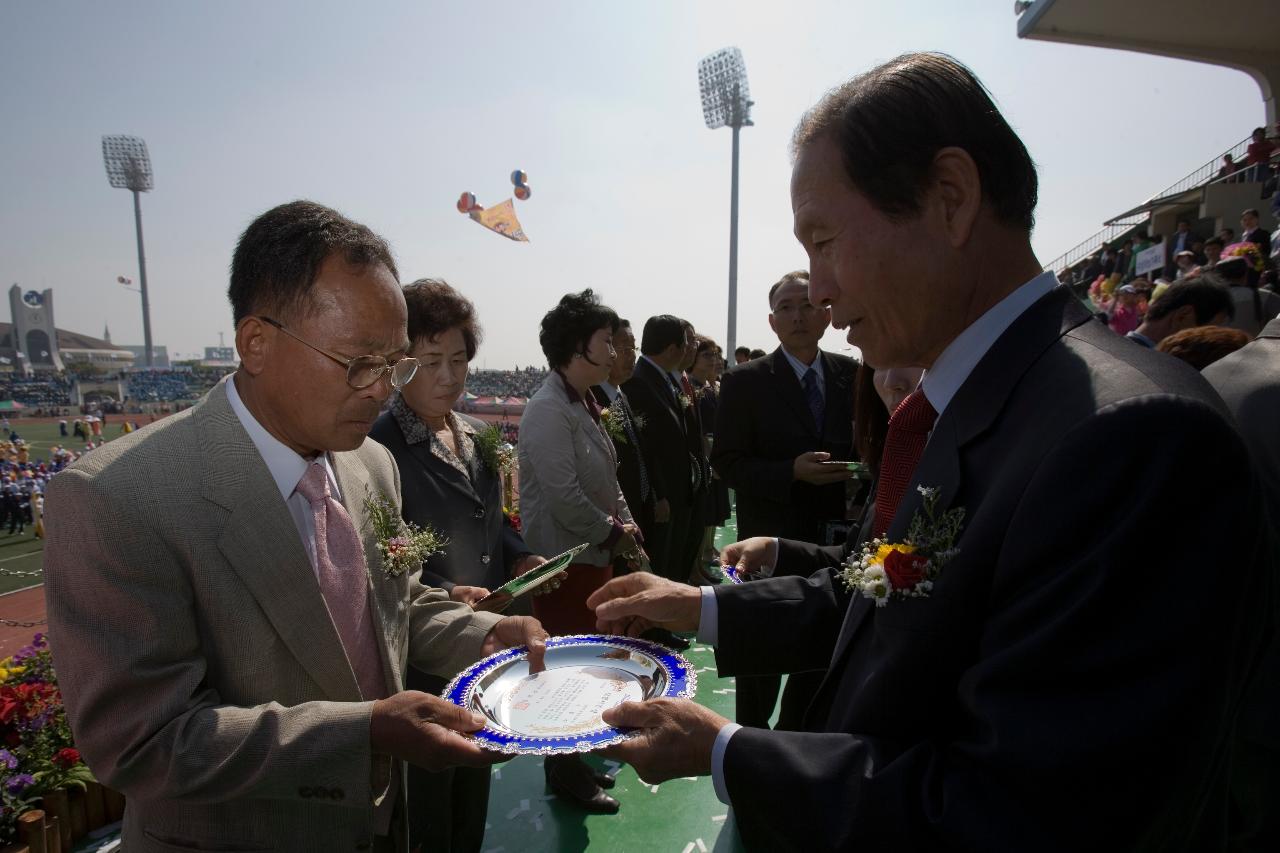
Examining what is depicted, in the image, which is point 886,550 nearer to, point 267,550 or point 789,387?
point 267,550

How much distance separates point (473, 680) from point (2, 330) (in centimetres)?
13152

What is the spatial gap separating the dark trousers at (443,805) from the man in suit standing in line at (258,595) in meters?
0.69

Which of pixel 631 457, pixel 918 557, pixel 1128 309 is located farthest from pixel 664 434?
pixel 1128 309

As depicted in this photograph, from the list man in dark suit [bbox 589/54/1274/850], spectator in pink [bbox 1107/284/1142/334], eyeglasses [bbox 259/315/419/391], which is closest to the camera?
man in dark suit [bbox 589/54/1274/850]

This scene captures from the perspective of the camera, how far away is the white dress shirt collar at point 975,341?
1.43 m

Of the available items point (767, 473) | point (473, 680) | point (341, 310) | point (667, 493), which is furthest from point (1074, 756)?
point (667, 493)

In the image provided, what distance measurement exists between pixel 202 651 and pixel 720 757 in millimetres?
1256

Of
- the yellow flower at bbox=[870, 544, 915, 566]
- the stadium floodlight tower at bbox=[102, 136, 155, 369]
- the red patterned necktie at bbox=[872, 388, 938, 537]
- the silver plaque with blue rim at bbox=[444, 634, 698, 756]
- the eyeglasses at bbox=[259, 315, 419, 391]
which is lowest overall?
the silver plaque with blue rim at bbox=[444, 634, 698, 756]

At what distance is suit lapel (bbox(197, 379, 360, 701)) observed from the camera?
5.44ft

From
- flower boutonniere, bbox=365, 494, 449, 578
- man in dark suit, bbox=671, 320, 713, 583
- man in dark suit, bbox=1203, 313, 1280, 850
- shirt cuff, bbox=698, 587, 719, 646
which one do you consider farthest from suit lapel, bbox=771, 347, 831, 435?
flower boutonniere, bbox=365, 494, 449, 578

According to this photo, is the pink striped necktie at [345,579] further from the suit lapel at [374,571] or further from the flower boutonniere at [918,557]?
the flower boutonniere at [918,557]

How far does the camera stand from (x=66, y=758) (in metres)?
3.20

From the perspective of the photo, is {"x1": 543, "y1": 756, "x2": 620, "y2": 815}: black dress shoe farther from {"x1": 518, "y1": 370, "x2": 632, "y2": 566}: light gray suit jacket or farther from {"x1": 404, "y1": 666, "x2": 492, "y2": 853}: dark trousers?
{"x1": 518, "y1": 370, "x2": 632, "y2": 566}: light gray suit jacket

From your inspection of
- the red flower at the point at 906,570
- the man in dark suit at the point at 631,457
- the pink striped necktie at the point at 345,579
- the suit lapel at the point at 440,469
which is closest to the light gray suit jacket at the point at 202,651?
the pink striped necktie at the point at 345,579
